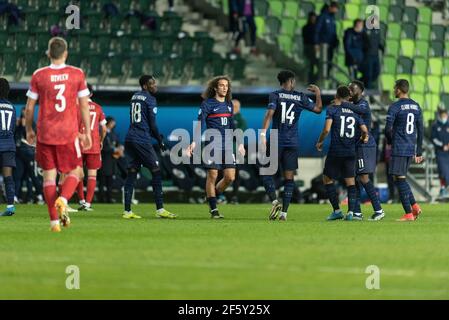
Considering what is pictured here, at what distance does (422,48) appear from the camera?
3844cm

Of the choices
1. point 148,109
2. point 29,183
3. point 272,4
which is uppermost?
point 272,4

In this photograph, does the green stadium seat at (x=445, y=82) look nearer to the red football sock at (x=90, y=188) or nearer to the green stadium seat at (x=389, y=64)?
the green stadium seat at (x=389, y=64)

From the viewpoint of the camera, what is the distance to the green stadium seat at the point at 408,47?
1496 inches

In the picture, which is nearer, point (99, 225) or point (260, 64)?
point (99, 225)

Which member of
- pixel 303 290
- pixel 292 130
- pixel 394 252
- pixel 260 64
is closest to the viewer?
pixel 303 290

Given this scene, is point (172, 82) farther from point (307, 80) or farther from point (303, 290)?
point (303, 290)

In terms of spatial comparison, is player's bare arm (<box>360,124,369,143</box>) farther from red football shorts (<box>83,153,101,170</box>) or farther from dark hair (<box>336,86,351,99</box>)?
red football shorts (<box>83,153,101,170</box>)

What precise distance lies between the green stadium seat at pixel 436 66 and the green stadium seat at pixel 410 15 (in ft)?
5.75

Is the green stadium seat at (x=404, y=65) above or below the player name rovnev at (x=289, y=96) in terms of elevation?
above

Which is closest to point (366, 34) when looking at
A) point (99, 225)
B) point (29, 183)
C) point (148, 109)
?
point (29, 183)

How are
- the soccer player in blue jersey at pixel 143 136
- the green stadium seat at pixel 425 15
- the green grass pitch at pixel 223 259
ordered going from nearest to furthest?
1. the green grass pitch at pixel 223 259
2. the soccer player in blue jersey at pixel 143 136
3. the green stadium seat at pixel 425 15

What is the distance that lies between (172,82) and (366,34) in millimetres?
4870

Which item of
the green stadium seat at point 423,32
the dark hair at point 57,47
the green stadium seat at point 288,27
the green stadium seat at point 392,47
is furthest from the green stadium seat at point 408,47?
the dark hair at point 57,47

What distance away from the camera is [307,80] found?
33656 mm
